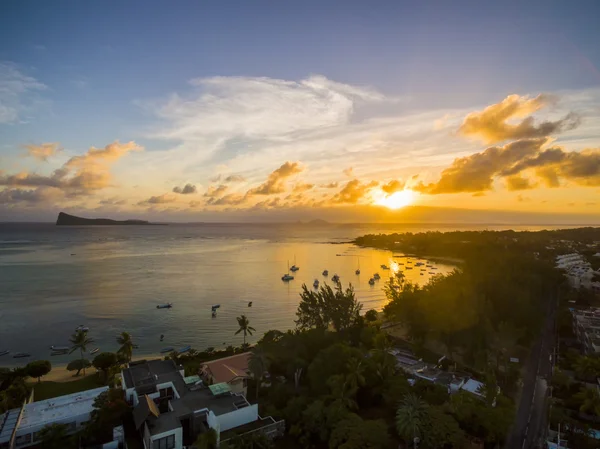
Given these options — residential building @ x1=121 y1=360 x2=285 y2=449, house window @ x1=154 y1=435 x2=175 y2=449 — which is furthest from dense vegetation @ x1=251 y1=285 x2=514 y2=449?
house window @ x1=154 y1=435 x2=175 y2=449

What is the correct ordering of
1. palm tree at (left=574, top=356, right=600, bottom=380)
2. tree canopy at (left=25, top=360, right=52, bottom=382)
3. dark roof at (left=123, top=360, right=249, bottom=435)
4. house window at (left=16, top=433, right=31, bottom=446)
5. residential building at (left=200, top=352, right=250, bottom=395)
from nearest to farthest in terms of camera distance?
1. dark roof at (left=123, top=360, right=249, bottom=435)
2. house window at (left=16, top=433, right=31, bottom=446)
3. residential building at (left=200, top=352, right=250, bottom=395)
4. palm tree at (left=574, top=356, right=600, bottom=380)
5. tree canopy at (left=25, top=360, right=52, bottom=382)

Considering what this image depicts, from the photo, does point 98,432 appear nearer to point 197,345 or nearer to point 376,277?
point 197,345

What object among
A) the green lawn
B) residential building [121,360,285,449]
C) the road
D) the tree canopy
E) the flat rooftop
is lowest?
the green lawn

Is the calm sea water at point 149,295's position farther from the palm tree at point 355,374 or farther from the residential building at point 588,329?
the residential building at point 588,329

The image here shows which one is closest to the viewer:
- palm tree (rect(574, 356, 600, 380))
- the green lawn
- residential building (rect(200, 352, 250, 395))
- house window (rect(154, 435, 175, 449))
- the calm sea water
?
house window (rect(154, 435, 175, 449))

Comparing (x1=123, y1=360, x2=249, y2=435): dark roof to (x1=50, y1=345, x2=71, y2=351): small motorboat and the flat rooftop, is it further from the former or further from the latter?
(x1=50, y1=345, x2=71, y2=351): small motorboat

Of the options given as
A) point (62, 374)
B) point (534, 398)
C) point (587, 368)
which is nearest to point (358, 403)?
point (534, 398)

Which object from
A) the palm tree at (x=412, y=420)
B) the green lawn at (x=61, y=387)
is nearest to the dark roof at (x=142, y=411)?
the green lawn at (x=61, y=387)
